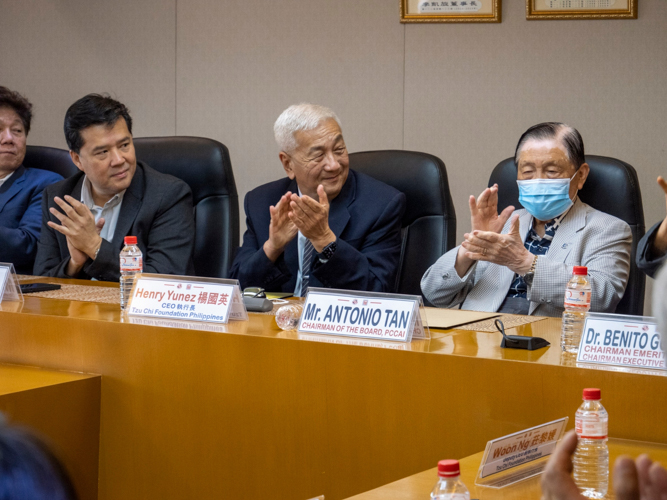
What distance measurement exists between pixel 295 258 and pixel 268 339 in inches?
40.0

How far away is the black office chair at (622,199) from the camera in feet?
7.79

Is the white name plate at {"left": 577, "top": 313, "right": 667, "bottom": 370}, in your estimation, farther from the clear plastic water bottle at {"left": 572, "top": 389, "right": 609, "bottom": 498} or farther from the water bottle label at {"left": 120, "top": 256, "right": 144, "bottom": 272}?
Answer: the water bottle label at {"left": 120, "top": 256, "right": 144, "bottom": 272}

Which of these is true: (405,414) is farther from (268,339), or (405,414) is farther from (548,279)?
(548,279)

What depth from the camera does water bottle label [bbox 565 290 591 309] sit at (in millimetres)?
1552

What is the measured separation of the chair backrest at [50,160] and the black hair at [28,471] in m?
3.02

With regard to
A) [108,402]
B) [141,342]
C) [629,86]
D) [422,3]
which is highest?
[422,3]

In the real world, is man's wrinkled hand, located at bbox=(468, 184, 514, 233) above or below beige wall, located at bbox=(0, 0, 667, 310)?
below

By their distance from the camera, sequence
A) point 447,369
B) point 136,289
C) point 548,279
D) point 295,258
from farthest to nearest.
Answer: point 295,258 < point 548,279 < point 136,289 < point 447,369

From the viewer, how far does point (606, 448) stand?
3.86 feet

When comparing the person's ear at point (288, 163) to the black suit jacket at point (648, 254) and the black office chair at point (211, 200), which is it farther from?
the black suit jacket at point (648, 254)

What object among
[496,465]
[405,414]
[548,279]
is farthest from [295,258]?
[496,465]

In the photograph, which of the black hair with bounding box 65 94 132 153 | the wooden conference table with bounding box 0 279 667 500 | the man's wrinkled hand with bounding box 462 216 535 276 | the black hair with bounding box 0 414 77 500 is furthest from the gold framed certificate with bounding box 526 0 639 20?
the black hair with bounding box 0 414 77 500

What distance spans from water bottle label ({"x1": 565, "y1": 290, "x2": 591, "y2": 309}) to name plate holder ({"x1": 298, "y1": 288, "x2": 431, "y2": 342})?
0.27 metres

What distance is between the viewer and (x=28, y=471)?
459mm
